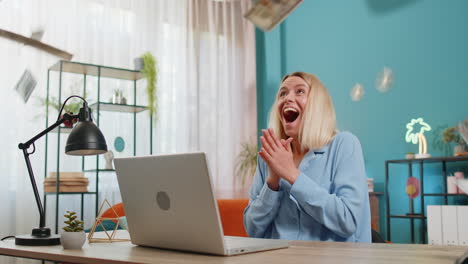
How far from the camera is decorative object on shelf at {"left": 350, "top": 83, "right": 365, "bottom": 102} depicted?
16.3ft

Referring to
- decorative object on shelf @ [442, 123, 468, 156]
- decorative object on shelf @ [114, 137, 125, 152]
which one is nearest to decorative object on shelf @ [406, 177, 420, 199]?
decorative object on shelf @ [442, 123, 468, 156]

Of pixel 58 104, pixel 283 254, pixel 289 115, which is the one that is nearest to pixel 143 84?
pixel 58 104

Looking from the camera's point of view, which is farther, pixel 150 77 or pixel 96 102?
pixel 150 77

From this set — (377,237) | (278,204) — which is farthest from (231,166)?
(278,204)

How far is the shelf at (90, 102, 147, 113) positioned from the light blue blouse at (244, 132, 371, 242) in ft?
8.44

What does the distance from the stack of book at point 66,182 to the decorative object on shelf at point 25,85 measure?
63 centimetres

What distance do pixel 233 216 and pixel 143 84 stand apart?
6.28 ft

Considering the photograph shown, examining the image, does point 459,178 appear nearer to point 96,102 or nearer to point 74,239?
point 96,102

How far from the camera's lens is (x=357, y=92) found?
5000mm

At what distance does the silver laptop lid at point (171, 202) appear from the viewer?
3.58 feet

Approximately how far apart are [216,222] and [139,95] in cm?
362

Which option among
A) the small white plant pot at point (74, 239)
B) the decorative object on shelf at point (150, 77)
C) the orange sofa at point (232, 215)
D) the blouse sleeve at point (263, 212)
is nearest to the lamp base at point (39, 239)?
the small white plant pot at point (74, 239)

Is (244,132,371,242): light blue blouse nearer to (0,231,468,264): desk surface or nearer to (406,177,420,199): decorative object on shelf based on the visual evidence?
(0,231,468,264): desk surface

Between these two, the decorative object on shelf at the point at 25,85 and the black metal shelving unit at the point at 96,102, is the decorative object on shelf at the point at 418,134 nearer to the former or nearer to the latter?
the black metal shelving unit at the point at 96,102
